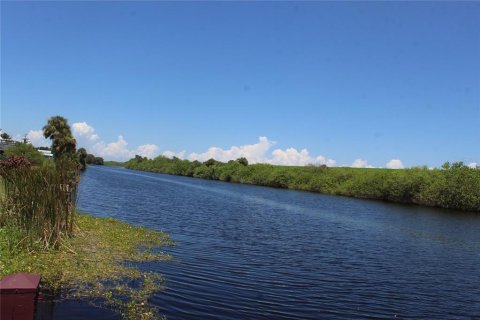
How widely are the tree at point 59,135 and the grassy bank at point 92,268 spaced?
225ft

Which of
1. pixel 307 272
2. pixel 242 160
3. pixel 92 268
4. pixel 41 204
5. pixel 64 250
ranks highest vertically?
pixel 242 160

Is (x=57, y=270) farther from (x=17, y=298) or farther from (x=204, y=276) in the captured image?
(x=17, y=298)

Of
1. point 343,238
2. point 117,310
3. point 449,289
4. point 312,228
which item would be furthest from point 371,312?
point 312,228

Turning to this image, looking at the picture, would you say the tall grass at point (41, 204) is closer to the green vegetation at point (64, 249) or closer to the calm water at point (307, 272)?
the green vegetation at point (64, 249)

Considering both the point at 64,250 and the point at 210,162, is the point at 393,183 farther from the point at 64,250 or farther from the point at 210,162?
the point at 210,162

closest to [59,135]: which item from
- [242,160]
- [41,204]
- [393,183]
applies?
[393,183]

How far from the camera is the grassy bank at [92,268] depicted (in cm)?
1293

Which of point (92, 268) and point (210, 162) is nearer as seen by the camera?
point (92, 268)

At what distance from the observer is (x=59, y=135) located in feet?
279

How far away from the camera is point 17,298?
24.3 feet

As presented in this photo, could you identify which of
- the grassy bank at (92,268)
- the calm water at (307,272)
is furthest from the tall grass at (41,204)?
the calm water at (307,272)

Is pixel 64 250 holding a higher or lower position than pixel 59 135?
lower

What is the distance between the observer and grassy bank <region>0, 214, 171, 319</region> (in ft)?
42.4

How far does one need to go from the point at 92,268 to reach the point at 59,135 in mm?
77180
